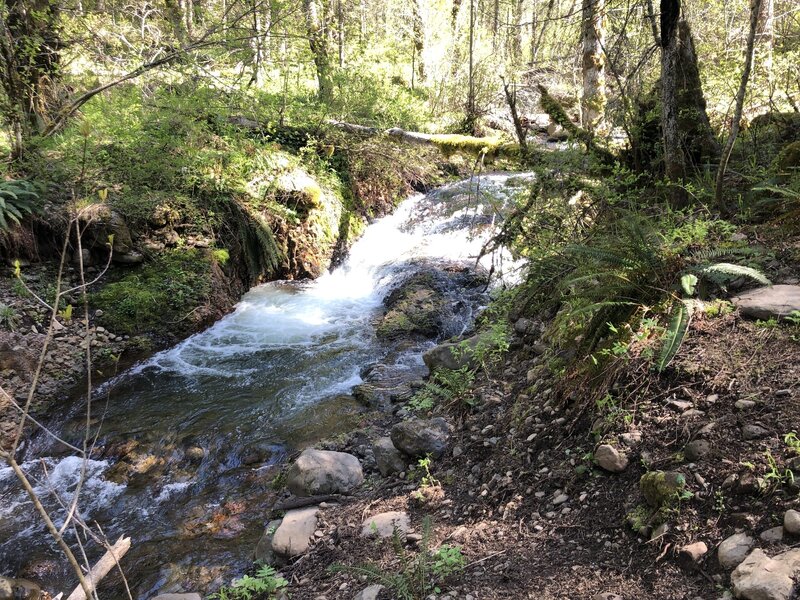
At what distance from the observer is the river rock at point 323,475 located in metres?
3.97

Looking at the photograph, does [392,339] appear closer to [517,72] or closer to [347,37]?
[347,37]

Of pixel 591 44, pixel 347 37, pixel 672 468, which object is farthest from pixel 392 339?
pixel 347 37

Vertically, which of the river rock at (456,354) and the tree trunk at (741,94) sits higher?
the tree trunk at (741,94)

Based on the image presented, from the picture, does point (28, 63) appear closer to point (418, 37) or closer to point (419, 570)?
point (419, 570)

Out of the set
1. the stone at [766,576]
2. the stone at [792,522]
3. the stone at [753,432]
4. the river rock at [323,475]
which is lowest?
the river rock at [323,475]

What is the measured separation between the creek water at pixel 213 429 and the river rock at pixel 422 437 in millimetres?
1324

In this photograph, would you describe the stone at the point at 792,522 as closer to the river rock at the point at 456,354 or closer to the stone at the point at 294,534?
the stone at the point at 294,534

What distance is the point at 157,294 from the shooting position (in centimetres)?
735

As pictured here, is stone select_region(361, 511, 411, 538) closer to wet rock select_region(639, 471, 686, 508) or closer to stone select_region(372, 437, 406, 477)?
stone select_region(372, 437, 406, 477)

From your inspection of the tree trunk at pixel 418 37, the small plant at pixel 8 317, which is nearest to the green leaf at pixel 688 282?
the small plant at pixel 8 317

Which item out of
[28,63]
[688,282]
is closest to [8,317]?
Result: [28,63]

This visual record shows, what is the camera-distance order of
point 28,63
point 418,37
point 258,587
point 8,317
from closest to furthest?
1. point 258,587
2. point 8,317
3. point 28,63
4. point 418,37

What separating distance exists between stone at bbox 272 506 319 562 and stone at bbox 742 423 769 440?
2.73 m

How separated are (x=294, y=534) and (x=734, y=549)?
2670 millimetres
